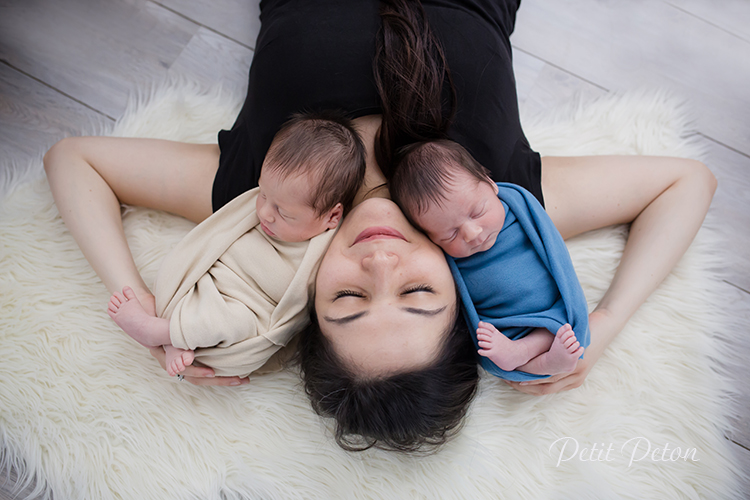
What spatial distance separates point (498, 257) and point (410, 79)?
0.52m

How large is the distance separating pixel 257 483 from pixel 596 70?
6.05 feet

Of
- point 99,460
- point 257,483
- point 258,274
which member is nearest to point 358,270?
point 258,274

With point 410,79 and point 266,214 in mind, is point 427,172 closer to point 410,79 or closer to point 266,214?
point 410,79

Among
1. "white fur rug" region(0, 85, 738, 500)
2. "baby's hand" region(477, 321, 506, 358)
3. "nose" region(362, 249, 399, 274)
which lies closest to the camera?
"nose" region(362, 249, 399, 274)

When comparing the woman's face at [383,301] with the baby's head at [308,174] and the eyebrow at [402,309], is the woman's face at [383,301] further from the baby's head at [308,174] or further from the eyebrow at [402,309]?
the baby's head at [308,174]

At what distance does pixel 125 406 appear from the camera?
1.36 meters

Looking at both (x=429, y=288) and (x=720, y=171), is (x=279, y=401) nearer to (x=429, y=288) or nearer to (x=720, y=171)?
(x=429, y=288)

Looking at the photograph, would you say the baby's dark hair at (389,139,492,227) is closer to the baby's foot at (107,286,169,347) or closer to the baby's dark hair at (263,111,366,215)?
the baby's dark hair at (263,111,366,215)

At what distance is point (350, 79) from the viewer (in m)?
1.21

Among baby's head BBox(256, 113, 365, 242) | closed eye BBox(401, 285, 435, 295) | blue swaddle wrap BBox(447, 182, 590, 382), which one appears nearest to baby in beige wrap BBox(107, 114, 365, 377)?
baby's head BBox(256, 113, 365, 242)

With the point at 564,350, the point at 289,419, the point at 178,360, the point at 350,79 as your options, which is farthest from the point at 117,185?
the point at 564,350

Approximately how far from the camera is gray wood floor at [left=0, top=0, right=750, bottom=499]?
1.65m

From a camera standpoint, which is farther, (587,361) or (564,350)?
(587,361)

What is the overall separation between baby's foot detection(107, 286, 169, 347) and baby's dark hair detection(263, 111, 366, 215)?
1.62ft
